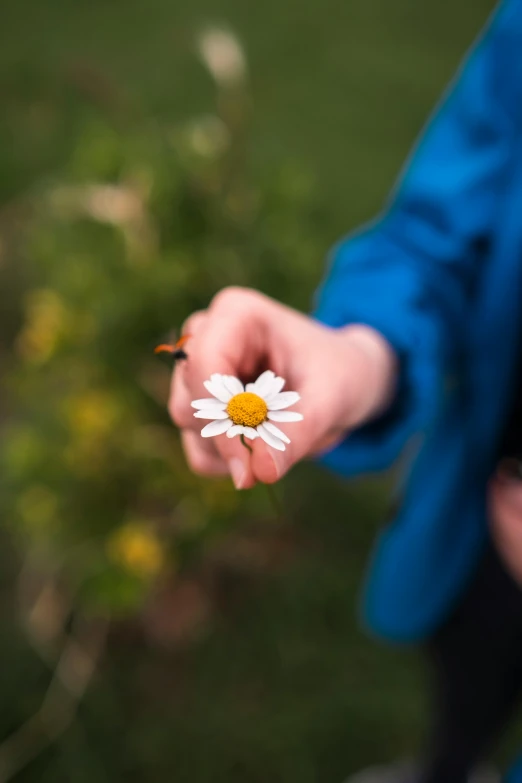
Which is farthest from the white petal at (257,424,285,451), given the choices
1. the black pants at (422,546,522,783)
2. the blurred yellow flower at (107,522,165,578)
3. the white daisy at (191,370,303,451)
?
the blurred yellow flower at (107,522,165,578)

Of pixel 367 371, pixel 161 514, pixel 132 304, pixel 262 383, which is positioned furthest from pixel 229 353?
pixel 161 514

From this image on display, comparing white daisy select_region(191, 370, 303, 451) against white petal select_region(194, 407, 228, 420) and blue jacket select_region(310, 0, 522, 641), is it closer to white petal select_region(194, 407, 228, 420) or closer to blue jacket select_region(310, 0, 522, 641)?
white petal select_region(194, 407, 228, 420)

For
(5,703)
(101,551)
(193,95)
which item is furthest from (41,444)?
(193,95)

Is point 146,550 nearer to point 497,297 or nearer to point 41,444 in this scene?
point 41,444

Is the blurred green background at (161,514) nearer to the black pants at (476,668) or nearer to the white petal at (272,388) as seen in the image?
the black pants at (476,668)

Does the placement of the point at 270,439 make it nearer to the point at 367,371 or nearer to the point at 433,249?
the point at 367,371
